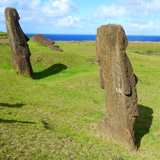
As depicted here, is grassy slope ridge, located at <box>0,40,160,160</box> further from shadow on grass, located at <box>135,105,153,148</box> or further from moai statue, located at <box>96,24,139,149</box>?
moai statue, located at <box>96,24,139,149</box>

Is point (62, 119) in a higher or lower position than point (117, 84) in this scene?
lower

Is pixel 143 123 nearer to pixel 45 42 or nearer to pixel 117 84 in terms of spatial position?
pixel 117 84

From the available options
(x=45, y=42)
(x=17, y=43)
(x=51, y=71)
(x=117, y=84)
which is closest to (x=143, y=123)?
(x=117, y=84)

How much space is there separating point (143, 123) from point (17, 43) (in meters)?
14.3

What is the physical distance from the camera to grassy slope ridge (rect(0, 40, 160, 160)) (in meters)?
7.28

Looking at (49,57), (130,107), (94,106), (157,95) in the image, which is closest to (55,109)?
(94,106)

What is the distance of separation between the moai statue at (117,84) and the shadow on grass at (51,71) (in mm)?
13860

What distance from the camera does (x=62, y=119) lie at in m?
11.1

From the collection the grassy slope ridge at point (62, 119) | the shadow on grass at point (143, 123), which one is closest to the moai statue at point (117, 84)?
the grassy slope ridge at point (62, 119)

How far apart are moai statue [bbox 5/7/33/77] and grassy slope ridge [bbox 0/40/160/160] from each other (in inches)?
41.7

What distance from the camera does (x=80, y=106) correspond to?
1335 cm

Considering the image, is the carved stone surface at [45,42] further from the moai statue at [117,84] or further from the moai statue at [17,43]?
the moai statue at [117,84]

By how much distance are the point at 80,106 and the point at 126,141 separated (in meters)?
5.20

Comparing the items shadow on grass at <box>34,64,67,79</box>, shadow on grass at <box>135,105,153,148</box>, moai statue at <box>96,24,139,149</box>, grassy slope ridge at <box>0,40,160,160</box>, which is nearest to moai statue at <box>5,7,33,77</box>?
grassy slope ridge at <box>0,40,160,160</box>
